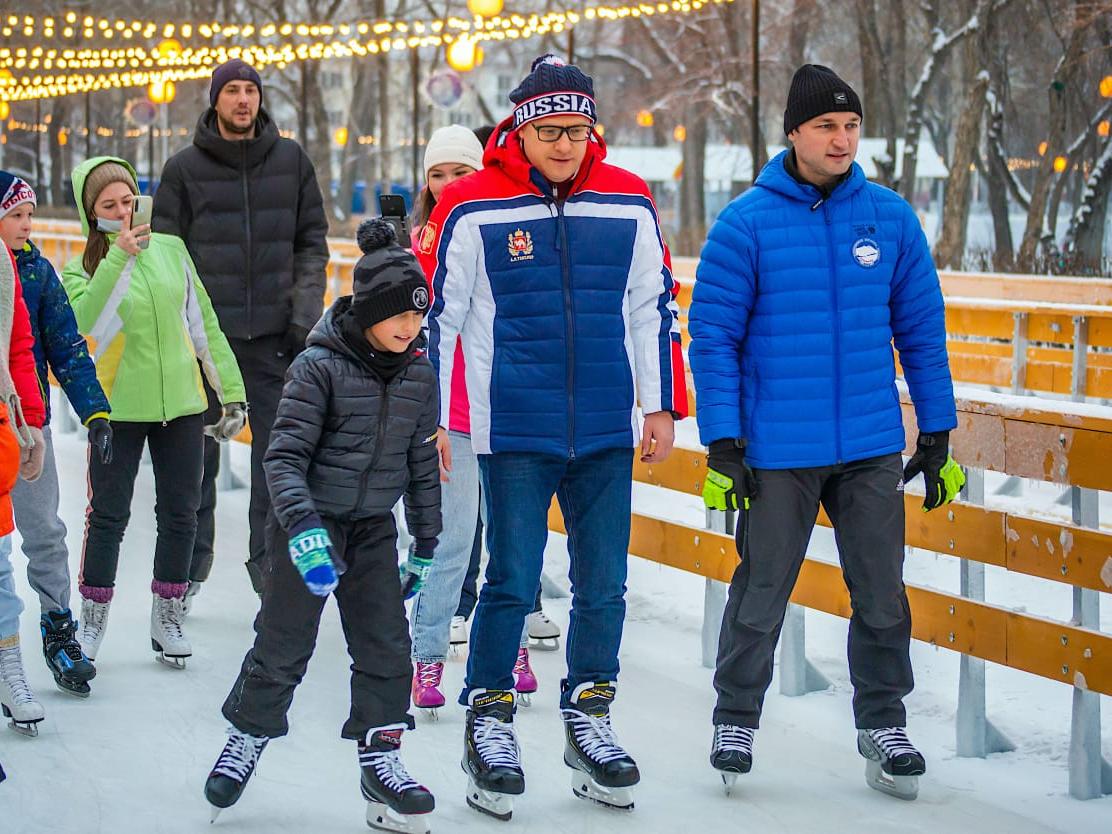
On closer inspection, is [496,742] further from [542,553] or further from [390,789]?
[542,553]

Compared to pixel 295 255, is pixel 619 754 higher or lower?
lower

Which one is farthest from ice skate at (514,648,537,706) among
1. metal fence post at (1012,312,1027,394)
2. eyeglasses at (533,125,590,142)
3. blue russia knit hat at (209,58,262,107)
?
metal fence post at (1012,312,1027,394)

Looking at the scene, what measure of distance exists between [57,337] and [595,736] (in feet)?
7.05

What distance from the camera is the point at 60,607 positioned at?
5363 mm

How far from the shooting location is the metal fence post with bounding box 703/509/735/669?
5.75 meters

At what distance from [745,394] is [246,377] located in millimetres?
2693

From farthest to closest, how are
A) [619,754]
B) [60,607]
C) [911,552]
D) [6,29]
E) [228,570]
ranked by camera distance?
[6,29] → [911,552] → [228,570] → [60,607] → [619,754]

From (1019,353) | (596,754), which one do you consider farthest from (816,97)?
(1019,353)

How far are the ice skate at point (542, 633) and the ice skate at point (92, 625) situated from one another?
150cm

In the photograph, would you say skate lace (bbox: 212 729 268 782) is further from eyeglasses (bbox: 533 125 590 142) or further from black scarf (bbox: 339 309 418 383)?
eyeglasses (bbox: 533 125 590 142)

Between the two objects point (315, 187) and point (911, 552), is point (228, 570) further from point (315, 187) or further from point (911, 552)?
point (911, 552)

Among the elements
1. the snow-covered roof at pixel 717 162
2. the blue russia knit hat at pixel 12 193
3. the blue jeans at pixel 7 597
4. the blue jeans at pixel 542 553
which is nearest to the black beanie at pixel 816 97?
the blue jeans at pixel 542 553

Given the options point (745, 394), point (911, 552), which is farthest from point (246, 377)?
point (911, 552)

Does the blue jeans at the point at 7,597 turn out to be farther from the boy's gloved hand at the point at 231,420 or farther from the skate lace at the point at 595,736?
the skate lace at the point at 595,736
